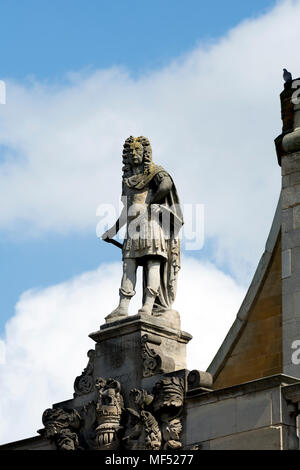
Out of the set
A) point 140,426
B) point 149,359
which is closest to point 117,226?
point 149,359

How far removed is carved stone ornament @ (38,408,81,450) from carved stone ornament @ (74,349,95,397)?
0.35 metres

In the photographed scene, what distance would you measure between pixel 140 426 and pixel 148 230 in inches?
122

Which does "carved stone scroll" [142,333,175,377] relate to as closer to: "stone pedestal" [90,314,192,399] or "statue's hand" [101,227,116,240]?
"stone pedestal" [90,314,192,399]

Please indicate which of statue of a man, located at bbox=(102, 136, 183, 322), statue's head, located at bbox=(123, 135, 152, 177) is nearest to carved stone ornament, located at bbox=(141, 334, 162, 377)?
statue of a man, located at bbox=(102, 136, 183, 322)

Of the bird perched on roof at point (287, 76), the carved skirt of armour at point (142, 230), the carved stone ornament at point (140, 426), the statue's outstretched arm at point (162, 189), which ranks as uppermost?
the bird perched on roof at point (287, 76)

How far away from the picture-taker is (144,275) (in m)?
23.1

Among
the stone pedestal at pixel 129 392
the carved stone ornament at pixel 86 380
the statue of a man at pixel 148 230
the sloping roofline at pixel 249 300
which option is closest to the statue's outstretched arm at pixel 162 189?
the statue of a man at pixel 148 230

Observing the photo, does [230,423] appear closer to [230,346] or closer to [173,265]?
[173,265]

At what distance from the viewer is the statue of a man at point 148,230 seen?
2281 cm

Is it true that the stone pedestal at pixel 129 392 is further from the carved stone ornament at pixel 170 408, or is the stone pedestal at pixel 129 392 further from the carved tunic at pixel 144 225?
the carved tunic at pixel 144 225

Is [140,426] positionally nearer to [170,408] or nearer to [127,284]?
[170,408]

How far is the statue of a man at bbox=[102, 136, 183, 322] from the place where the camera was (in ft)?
74.8

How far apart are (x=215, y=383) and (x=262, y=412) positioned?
5235 millimetres
